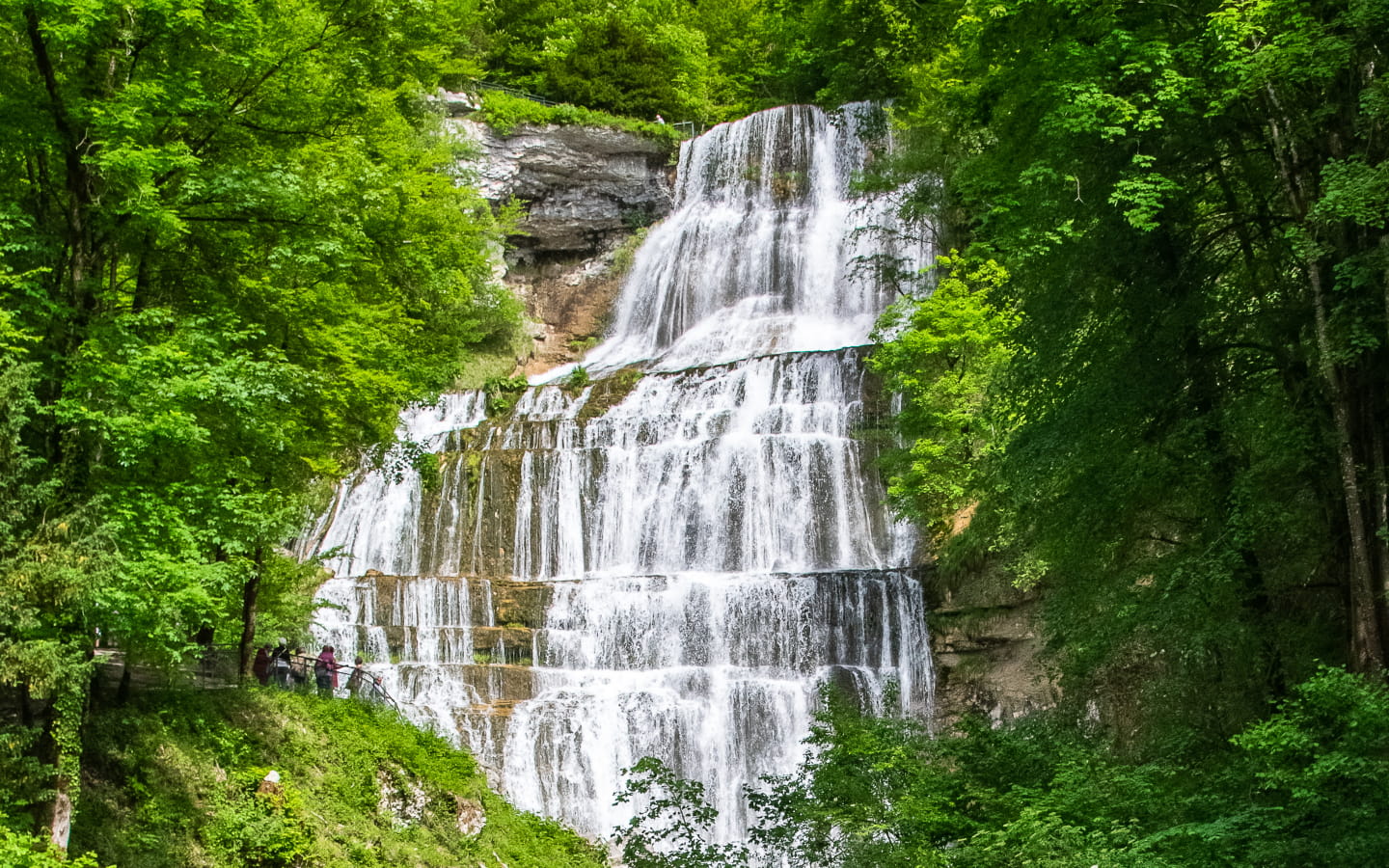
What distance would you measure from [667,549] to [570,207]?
16313mm

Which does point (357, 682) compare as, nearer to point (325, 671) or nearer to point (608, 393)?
point (325, 671)

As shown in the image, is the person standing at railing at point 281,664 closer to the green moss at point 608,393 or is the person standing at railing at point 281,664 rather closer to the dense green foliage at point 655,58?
the green moss at point 608,393

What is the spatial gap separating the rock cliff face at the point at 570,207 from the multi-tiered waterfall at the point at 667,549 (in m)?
3.05

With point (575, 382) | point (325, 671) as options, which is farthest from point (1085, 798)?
point (575, 382)

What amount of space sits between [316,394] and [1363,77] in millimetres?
11130

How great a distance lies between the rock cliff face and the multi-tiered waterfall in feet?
10.0

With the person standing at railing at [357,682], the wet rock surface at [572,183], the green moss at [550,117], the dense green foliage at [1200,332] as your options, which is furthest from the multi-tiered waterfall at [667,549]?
the dense green foliage at [1200,332]

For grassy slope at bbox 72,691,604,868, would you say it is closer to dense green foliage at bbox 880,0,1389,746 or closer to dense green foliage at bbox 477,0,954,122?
dense green foliage at bbox 880,0,1389,746

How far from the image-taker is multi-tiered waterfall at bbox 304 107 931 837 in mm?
21891

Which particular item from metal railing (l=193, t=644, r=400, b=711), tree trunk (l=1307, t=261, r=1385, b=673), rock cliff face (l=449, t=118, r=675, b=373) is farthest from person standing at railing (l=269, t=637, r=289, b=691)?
rock cliff face (l=449, t=118, r=675, b=373)

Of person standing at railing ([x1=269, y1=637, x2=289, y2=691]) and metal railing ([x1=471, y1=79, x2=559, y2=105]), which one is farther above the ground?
metal railing ([x1=471, y1=79, x2=559, y2=105])

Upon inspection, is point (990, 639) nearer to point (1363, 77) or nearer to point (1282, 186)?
point (1282, 186)

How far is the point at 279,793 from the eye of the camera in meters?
14.0

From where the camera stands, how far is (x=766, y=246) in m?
35.7
